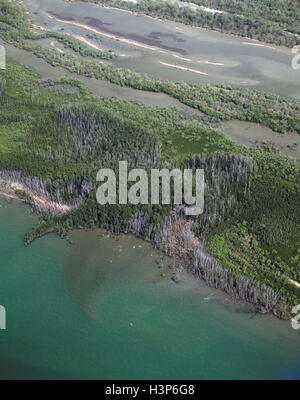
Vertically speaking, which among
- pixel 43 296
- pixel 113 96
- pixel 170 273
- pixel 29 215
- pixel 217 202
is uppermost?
pixel 113 96

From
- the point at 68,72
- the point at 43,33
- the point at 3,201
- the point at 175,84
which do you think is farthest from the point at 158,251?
the point at 43,33

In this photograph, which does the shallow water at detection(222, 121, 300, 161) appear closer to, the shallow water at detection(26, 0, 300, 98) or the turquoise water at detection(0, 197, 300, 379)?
the shallow water at detection(26, 0, 300, 98)

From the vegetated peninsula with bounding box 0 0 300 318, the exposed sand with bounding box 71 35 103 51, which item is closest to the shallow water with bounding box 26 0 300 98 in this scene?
the exposed sand with bounding box 71 35 103 51

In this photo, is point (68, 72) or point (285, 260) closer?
point (285, 260)

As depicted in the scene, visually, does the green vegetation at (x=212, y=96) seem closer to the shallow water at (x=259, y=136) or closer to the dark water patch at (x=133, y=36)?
the shallow water at (x=259, y=136)

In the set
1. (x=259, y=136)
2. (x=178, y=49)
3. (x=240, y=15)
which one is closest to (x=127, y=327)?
(x=259, y=136)

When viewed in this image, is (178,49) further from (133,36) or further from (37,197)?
(37,197)

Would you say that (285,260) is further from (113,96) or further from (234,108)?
(113,96)
